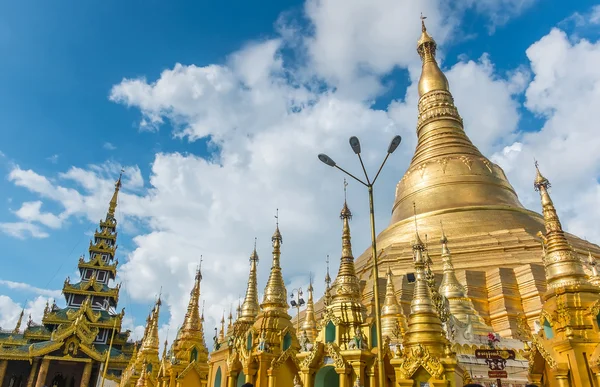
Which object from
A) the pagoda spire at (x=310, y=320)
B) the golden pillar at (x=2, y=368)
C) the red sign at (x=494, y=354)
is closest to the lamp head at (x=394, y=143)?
the red sign at (x=494, y=354)

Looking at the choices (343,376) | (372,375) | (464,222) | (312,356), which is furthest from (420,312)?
(464,222)

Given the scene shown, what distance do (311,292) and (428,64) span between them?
28.3m

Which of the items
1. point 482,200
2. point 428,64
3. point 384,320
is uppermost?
point 428,64

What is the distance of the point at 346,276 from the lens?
13273mm

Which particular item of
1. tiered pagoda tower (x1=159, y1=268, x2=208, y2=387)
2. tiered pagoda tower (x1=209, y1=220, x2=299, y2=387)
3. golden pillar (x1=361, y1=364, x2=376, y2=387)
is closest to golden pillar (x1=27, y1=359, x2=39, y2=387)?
tiered pagoda tower (x1=159, y1=268, x2=208, y2=387)

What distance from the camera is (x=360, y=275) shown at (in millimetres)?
30672

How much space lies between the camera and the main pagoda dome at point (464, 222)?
23016 millimetres

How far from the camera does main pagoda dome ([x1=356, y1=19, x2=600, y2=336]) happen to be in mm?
23016

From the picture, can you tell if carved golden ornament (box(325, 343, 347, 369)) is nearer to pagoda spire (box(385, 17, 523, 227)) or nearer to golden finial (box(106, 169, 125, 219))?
pagoda spire (box(385, 17, 523, 227))

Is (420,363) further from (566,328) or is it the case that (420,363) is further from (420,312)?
(566,328)

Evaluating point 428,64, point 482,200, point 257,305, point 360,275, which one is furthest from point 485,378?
point 428,64

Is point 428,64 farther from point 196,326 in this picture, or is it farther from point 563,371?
point 563,371

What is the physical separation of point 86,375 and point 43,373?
10.5 feet

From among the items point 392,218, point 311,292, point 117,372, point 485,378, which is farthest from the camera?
point 117,372
